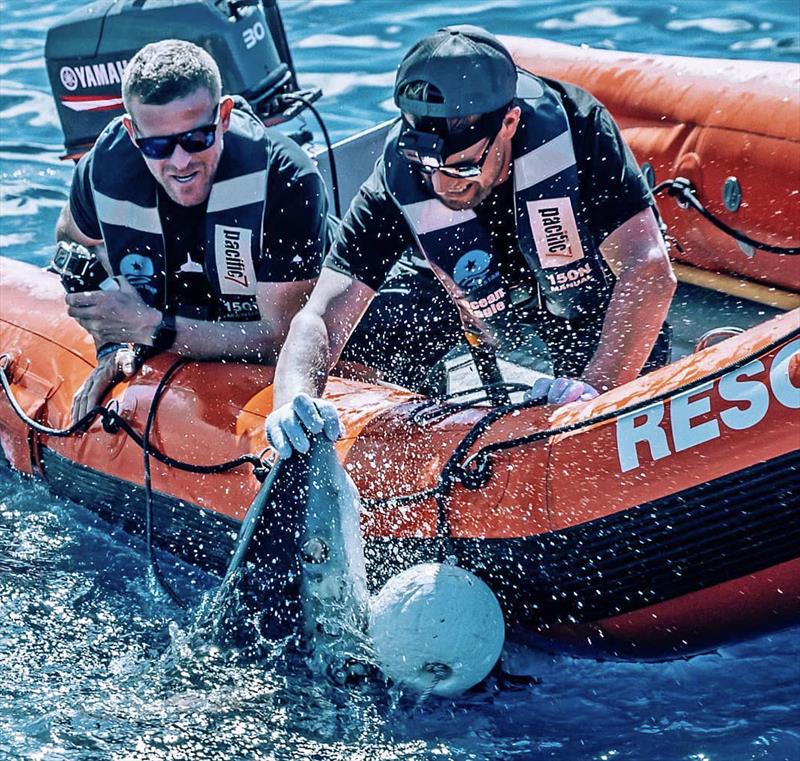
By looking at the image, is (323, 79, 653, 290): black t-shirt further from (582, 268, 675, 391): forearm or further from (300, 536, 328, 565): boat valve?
(300, 536, 328, 565): boat valve

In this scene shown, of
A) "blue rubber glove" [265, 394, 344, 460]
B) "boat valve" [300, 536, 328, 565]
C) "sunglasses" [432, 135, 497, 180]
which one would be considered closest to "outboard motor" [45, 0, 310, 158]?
"sunglasses" [432, 135, 497, 180]

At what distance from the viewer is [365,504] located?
315cm

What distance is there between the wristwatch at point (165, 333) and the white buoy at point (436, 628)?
1.08 m

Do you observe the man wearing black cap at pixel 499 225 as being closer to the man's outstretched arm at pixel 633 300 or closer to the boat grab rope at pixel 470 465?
the man's outstretched arm at pixel 633 300

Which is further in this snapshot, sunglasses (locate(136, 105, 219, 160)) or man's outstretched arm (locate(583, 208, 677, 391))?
sunglasses (locate(136, 105, 219, 160))

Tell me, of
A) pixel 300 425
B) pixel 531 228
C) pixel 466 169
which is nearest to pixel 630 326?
pixel 531 228

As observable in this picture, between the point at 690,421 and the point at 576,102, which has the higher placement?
the point at 576,102

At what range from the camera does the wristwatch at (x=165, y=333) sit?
3.61 metres

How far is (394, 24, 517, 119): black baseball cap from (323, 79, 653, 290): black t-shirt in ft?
0.88

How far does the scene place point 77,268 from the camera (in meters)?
3.67

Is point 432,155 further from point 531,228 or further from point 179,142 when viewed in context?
point 179,142

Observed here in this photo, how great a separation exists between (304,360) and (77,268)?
0.87 m

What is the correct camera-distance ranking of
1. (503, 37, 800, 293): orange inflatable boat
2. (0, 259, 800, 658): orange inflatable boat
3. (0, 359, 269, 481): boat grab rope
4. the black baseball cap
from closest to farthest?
(0, 259, 800, 658): orange inflatable boat < the black baseball cap < (0, 359, 269, 481): boat grab rope < (503, 37, 800, 293): orange inflatable boat

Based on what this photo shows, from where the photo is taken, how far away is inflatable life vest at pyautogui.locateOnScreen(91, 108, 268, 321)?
349cm
